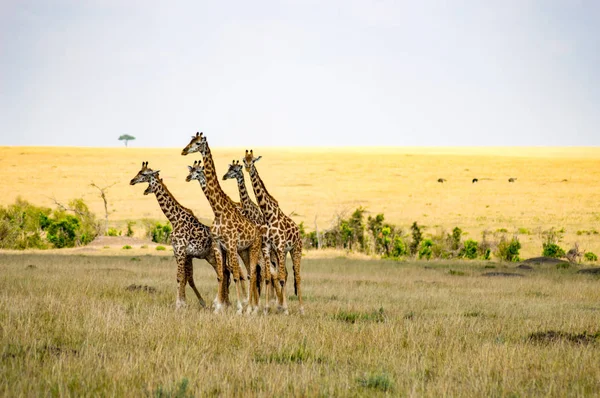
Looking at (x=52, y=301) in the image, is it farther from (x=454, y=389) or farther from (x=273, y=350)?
(x=454, y=389)

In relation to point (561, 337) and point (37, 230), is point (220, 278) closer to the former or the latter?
point (561, 337)

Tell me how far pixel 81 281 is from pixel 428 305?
8.17m

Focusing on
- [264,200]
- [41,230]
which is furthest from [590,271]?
[41,230]

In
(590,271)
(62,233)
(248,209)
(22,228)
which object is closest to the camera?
(248,209)

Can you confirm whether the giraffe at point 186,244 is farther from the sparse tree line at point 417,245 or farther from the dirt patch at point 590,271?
the sparse tree line at point 417,245

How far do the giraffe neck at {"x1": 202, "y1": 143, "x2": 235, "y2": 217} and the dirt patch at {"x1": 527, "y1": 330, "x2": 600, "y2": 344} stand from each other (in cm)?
586

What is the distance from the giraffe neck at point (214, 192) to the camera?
42.7ft

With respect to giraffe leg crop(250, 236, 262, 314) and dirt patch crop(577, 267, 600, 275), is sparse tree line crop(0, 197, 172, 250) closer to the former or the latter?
dirt patch crop(577, 267, 600, 275)

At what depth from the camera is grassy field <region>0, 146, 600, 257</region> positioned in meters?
57.5

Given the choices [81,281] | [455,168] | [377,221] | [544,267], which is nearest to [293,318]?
[81,281]

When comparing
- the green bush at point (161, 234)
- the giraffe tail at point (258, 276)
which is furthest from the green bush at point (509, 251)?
the giraffe tail at point (258, 276)

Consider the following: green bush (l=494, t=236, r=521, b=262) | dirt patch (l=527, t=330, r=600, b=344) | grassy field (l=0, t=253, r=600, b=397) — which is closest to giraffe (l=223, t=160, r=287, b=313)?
grassy field (l=0, t=253, r=600, b=397)

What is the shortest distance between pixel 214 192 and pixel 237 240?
1.08 metres

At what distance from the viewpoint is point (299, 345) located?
9.38 meters
